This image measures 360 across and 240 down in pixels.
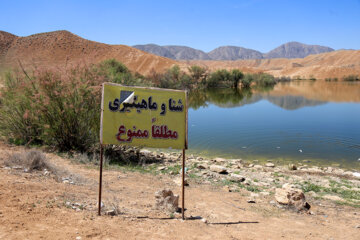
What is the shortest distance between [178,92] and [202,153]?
28.9 ft

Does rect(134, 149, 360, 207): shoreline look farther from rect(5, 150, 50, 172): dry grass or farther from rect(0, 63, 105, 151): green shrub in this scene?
rect(5, 150, 50, 172): dry grass

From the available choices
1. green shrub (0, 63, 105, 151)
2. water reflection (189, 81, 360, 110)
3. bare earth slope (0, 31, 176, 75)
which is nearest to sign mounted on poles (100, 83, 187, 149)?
green shrub (0, 63, 105, 151)

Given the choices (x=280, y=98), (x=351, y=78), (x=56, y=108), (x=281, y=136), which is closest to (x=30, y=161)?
(x=56, y=108)

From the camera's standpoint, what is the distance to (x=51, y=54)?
8006 centimetres

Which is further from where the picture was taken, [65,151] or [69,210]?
[65,151]

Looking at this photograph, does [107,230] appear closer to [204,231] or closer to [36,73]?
[204,231]

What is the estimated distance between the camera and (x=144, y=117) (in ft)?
17.1

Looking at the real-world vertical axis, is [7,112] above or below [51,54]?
below

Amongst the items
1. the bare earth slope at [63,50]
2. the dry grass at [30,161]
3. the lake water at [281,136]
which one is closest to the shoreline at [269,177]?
the lake water at [281,136]

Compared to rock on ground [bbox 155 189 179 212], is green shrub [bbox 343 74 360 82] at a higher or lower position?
higher

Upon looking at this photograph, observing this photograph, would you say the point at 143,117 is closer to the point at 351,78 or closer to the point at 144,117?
the point at 144,117

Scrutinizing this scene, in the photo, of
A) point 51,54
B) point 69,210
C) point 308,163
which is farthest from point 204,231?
point 51,54

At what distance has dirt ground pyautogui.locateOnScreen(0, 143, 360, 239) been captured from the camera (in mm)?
4234

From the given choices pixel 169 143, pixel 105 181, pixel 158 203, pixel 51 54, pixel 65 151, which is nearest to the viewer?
pixel 169 143
